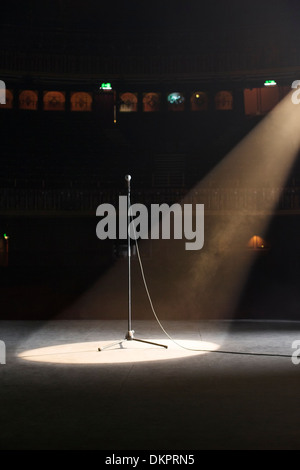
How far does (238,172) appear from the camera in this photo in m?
14.7

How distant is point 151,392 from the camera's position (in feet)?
12.4

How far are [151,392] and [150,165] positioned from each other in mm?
12192

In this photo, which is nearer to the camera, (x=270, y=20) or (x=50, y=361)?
(x=50, y=361)

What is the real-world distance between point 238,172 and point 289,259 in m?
2.87

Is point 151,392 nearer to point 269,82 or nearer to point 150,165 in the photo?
point 150,165

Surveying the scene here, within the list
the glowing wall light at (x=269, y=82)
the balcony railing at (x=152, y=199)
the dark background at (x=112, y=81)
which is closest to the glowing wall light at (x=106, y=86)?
the dark background at (x=112, y=81)

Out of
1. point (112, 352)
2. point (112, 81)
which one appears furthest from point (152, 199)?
point (112, 352)

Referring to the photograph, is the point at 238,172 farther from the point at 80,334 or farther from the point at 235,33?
the point at 80,334

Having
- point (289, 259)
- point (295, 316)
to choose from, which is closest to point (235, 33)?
point (289, 259)

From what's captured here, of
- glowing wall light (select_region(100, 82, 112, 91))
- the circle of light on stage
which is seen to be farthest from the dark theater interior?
the circle of light on stage

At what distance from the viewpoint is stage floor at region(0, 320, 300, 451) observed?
274 cm

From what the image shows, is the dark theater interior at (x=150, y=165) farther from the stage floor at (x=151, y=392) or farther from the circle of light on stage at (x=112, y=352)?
the stage floor at (x=151, y=392)

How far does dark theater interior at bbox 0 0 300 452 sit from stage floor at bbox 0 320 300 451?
3.46 ft

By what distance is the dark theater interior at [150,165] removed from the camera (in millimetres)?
10352
